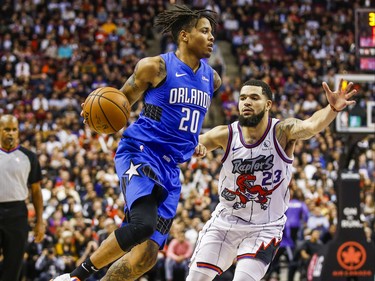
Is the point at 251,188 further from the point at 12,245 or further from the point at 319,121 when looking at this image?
the point at 12,245

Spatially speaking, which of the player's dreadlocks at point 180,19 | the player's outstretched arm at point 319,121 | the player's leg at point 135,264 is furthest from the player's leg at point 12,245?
the player's outstretched arm at point 319,121

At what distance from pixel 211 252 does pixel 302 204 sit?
26.3 feet

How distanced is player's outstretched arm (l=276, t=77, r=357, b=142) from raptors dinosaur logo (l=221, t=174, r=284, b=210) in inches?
16.5

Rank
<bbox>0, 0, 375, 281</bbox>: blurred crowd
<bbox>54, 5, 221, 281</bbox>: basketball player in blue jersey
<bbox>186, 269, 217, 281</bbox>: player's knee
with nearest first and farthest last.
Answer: <bbox>54, 5, 221, 281</bbox>: basketball player in blue jersey → <bbox>186, 269, 217, 281</bbox>: player's knee → <bbox>0, 0, 375, 281</bbox>: blurred crowd

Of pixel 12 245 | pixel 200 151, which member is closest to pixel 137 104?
pixel 12 245

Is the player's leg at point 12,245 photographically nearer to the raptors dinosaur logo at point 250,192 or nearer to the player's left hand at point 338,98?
the raptors dinosaur logo at point 250,192

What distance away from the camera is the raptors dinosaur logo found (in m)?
6.74

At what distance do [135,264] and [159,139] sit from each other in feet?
3.30

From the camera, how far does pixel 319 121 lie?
6.35 m

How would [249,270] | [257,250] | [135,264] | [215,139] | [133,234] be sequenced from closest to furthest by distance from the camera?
[133,234] → [135,264] → [249,270] → [257,250] → [215,139]

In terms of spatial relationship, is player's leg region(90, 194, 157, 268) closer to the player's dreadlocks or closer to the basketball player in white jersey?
the basketball player in white jersey

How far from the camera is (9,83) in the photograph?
21.5 m

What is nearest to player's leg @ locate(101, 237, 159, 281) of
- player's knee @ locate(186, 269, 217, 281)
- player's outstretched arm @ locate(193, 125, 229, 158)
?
player's knee @ locate(186, 269, 217, 281)

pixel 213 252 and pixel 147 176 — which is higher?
pixel 147 176
